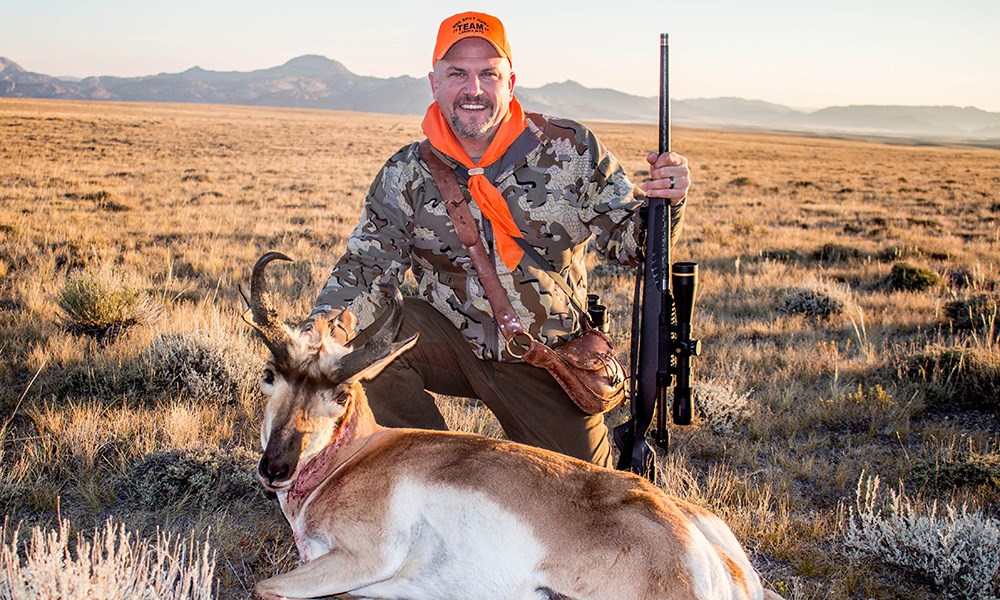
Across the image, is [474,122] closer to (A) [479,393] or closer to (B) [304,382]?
(A) [479,393]

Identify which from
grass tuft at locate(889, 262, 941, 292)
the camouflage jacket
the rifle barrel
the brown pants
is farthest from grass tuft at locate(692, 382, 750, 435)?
grass tuft at locate(889, 262, 941, 292)

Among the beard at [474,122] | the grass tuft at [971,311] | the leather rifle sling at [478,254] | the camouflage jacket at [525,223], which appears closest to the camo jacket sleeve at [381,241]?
the camouflage jacket at [525,223]

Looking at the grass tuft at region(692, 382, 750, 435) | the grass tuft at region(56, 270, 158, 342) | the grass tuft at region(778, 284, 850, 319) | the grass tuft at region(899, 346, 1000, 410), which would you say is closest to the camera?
the grass tuft at region(692, 382, 750, 435)

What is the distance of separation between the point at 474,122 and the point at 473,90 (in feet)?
0.67

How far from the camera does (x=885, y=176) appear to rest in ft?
127

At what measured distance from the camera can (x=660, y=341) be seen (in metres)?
4.42

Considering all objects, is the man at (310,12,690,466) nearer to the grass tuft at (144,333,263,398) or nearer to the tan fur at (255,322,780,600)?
the tan fur at (255,322,780,600)

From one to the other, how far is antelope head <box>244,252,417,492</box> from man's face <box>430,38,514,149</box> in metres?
1.71

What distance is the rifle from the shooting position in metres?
4.36

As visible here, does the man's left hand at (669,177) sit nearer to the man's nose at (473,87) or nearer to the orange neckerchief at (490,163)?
the orange neckerchief at (490,163)

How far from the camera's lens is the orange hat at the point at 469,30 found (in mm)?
4832

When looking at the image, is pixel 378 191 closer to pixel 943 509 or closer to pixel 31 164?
pixel 943 509

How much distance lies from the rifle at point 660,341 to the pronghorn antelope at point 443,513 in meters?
1.16

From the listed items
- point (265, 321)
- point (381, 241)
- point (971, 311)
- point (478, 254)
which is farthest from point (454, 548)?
point (971, 311)
